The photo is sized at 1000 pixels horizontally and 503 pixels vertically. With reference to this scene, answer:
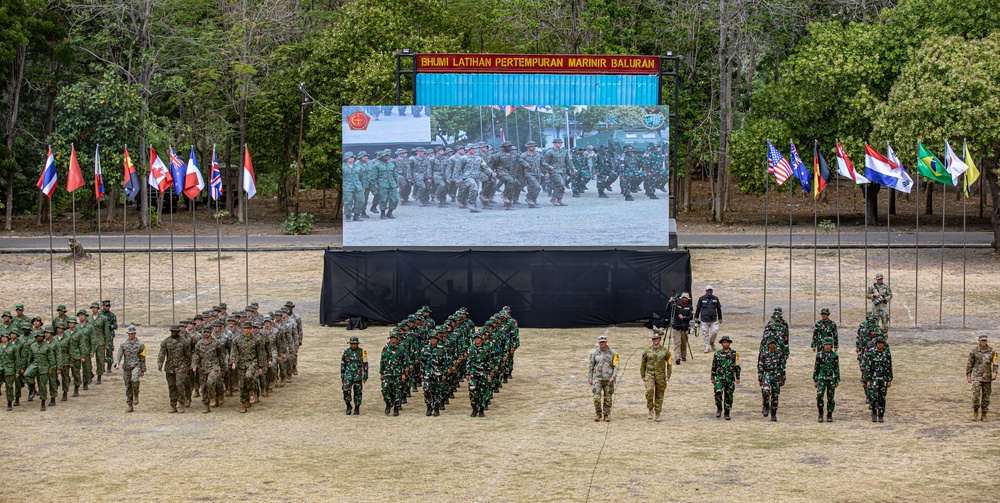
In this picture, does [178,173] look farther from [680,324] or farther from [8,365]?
[680,324]

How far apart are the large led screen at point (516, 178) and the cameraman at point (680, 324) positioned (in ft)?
18.0

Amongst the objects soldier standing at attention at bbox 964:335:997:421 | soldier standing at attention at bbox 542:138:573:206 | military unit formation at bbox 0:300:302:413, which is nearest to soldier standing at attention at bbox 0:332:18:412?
military unit formation at bbox 0:300:302:413

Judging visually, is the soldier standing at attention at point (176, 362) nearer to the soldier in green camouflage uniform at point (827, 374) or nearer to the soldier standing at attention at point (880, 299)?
the soldier in green camouflage uniform at point (827, 374)

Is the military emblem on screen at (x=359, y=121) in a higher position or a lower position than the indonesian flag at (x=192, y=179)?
higher

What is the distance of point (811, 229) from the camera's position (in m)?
43.9

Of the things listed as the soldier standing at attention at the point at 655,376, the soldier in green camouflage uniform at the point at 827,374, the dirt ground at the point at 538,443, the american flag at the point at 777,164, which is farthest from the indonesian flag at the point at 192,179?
the soldier in green camouflage uniform at the point at 827,374

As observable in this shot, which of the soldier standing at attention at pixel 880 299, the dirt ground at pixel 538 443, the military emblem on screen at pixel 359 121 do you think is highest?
the military emblem on screen at pixel 359 121

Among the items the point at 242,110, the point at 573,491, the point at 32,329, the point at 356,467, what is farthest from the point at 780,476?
the point at 242,110

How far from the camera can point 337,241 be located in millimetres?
41906

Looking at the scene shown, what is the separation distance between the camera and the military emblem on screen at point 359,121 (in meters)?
26.7

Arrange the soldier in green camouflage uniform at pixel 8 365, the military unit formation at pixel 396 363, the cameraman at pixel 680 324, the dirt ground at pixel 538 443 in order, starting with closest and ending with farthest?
1. the dirt ground at pixel 538 443
2. the military unit formation at pixel 396 363
3. the soldier in green camouflage uniform at pixel 8 365
4. the cameraman at pixel 680 324

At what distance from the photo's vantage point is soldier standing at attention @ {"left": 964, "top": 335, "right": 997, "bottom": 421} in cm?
1642

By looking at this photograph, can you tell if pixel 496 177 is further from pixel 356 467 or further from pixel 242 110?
pixel 242 110

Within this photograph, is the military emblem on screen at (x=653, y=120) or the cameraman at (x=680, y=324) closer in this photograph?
the cameraman at (x=680, y=324)
